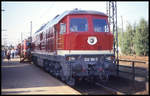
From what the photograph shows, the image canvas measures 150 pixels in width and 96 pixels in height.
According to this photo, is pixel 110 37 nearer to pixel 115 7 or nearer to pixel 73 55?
pixel 73 55

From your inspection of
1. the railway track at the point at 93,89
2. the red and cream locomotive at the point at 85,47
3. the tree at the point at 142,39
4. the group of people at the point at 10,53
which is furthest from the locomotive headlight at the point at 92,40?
the tree at the point at 142,39

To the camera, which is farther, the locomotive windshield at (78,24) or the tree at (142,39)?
the tree at (142,39)

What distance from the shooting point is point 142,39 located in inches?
1507

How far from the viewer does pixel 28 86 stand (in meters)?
11.2

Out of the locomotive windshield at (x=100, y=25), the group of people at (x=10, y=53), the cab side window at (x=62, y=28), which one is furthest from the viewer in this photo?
the group of people at (x=10, y=53)

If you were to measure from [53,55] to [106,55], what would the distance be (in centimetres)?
330

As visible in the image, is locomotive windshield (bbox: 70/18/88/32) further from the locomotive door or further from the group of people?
the group of people

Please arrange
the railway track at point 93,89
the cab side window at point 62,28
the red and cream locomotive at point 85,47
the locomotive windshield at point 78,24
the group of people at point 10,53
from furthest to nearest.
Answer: the group of people at point 10,53, the cab side window at point 62,28, the locomotive windshield at point 78,24, the red and cream locomotive at point 85,47, the railway track at point 93,89

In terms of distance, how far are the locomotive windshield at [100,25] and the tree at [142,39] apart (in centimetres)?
2727

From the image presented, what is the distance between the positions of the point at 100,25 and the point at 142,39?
2811 cm

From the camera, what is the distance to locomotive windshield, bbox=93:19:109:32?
11773mm

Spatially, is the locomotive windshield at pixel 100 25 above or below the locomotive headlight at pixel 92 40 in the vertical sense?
above

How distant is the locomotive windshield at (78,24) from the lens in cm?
1156

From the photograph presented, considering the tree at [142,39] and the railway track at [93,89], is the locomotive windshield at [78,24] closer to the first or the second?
the railway track at [93,89]
